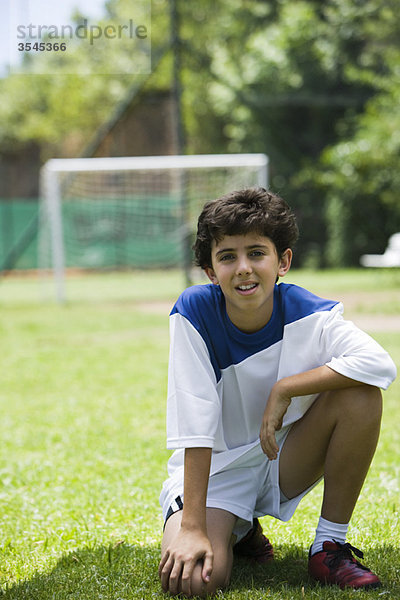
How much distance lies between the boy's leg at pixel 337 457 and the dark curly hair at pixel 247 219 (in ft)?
1.70

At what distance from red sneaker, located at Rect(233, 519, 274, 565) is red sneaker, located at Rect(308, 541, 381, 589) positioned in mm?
209

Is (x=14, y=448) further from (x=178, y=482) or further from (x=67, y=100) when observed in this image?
(x=67, y=100)

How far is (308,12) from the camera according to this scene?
809 inches

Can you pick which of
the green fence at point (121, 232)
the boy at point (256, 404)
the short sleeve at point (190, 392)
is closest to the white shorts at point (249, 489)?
the boy at point (256, 404)

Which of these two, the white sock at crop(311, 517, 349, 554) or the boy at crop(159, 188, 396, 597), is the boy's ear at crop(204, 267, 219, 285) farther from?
the white sock at crop(311, 517, 349, 554)

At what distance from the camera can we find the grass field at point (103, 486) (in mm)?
2428

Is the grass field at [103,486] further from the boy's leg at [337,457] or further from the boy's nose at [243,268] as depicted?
the boy's nose at [243,268]

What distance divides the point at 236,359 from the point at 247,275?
0.89ft

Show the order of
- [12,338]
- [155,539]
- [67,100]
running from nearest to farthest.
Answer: [155,539]
[12,338]
[67,100]

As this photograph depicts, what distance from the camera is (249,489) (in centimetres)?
250

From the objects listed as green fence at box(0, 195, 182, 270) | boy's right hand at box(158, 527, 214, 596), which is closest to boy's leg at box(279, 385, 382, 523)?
boy's right hand at box(158, 527, 214, 596)

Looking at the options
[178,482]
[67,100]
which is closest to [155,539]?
[178,482]

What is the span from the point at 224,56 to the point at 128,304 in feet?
39.3

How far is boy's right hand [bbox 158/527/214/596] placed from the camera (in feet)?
7.29
